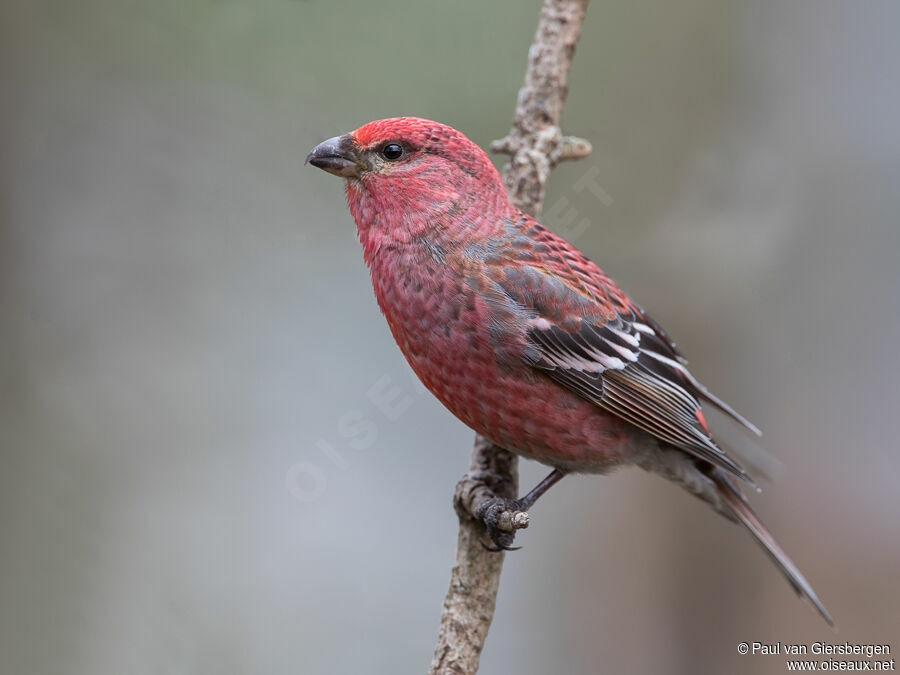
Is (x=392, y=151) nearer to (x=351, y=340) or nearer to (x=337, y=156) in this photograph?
(x=337, y=156)

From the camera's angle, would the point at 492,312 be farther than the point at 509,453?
No

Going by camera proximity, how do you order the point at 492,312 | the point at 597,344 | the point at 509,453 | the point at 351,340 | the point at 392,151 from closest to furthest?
the point at 492,312
the point at 392,151
the point at 597,344
the point at 509,453
the point at 351,340

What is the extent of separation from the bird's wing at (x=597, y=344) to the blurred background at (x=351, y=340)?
2.26 m

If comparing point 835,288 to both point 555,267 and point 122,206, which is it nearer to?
point 555,267

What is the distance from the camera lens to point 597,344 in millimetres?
4301

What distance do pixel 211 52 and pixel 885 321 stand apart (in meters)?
6.34

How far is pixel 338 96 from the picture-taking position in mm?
6734

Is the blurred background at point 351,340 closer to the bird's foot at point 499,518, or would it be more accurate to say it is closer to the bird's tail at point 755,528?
the bird's tail at point 755,528

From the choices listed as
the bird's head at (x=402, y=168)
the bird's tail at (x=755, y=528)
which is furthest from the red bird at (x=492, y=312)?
the bird's tail at (x=755, y=528)

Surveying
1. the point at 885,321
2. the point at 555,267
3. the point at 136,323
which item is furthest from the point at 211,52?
the point at 885,321

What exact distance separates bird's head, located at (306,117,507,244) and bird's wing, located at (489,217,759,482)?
430mm

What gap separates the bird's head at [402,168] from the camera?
4059mm

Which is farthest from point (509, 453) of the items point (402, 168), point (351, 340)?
point (351, 340)

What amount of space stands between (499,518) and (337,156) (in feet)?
6.35
